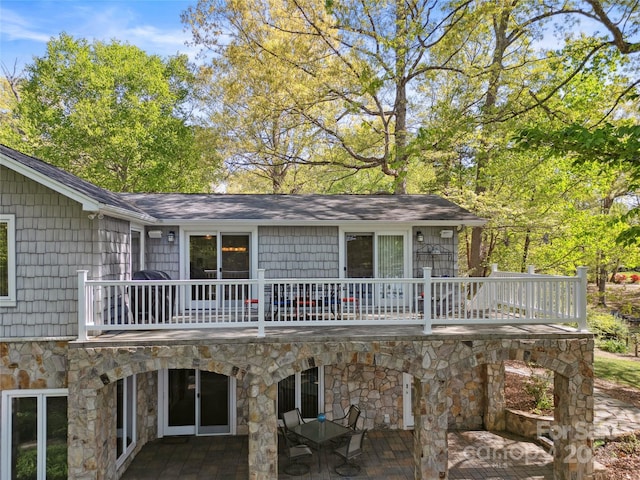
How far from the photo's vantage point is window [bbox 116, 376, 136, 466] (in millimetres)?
7812

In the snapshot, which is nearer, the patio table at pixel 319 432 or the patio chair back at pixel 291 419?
the patio table at pixel 319 432

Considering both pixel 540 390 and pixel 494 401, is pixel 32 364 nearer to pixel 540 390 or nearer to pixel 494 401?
pixel 494 401

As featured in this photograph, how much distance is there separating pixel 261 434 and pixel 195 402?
3.49 m

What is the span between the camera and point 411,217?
9.94m

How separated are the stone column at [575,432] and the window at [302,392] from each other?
500 centimetres

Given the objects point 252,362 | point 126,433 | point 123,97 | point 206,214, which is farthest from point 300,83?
point 126,433

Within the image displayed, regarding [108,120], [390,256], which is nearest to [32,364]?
[390,256]

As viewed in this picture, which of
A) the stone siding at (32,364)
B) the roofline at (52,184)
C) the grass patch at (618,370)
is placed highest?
the roofline at (52,184)

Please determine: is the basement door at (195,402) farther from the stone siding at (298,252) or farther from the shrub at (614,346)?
the shrub at (614,346)

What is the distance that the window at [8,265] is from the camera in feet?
22.4

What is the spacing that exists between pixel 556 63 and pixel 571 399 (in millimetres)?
8906

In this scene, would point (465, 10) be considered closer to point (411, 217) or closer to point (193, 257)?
point (411, 217)

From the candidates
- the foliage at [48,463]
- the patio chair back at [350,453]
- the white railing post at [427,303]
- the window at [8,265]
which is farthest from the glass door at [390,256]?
the window at [8,265]

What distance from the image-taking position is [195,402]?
31.4ft
